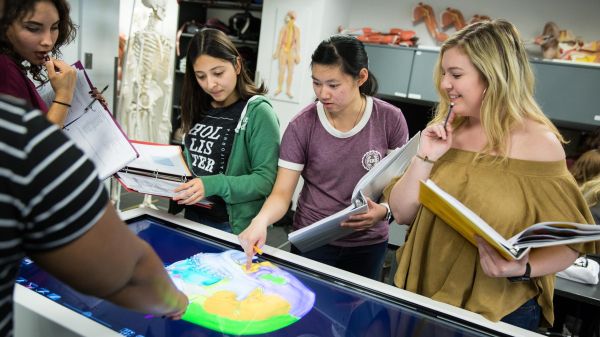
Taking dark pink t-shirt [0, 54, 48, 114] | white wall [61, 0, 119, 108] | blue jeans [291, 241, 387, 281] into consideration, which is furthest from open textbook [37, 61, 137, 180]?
white wall [61, 0, 119, 108]

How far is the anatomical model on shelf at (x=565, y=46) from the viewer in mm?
3396

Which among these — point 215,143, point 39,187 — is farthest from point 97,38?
point 39,187

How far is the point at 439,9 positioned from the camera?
159 inches

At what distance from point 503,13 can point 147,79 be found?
3236 mm

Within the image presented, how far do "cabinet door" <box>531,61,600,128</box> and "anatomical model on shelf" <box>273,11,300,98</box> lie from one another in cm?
196

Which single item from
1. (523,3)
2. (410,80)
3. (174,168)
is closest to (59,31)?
(174,168)

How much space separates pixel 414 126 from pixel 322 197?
2.66 metres

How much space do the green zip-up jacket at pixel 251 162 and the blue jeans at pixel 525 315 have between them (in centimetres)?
81

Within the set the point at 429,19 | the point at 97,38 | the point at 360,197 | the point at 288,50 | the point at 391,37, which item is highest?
the point at 429,19

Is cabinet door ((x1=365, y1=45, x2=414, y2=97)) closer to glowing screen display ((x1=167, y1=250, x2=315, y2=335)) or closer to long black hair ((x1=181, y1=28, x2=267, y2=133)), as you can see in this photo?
long black hair ((x1=181, y1=28, x2=267, y2=133))

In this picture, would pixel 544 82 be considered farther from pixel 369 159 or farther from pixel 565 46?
pixel 369 159

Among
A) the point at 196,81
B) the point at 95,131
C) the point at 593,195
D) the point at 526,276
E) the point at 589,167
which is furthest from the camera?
the point at 589,167

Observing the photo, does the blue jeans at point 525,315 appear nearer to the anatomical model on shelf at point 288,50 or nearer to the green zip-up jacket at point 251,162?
the green zip-up jacket at point 251,162

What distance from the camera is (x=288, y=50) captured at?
3.92m
